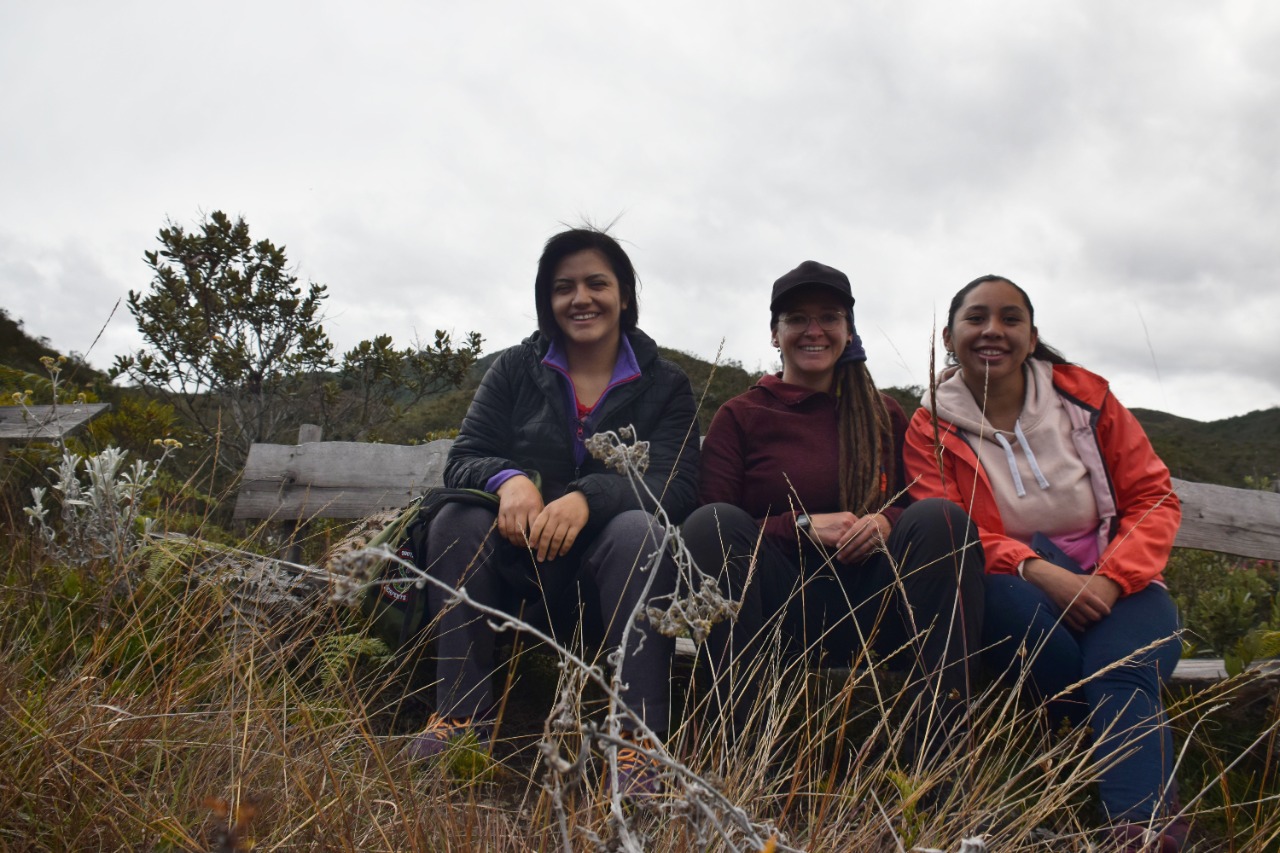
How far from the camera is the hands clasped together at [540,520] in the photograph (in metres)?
2.42

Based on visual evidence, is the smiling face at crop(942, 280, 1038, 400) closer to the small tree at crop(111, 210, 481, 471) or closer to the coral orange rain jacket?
the coral orange rain jacket

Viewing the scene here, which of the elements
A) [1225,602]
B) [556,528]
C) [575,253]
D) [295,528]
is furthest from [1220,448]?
[295,528]

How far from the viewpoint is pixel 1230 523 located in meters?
3.70

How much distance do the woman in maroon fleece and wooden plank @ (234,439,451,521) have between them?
5.95 ft

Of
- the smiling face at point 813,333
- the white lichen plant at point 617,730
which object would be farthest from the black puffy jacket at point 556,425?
the white lichen plant at point 617,730

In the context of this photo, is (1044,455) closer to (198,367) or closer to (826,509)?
(826,509)

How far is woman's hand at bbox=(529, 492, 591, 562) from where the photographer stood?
241cm

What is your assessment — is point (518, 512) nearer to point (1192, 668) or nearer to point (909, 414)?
point (1192, 668)

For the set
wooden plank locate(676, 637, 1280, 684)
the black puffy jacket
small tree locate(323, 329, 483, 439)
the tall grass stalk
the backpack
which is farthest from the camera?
small tree locate(323, 329, 483, 439)

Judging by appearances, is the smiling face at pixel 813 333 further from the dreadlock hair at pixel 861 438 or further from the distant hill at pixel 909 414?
the distant hill at pixel 909 414

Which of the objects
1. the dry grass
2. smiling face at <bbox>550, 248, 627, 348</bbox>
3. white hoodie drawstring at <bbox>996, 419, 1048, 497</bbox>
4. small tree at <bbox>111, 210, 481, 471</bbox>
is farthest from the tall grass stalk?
small tree at <bbox>111, 210, 481, 471</bbox>

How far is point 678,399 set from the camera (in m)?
3.01

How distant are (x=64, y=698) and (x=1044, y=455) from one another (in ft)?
9.43

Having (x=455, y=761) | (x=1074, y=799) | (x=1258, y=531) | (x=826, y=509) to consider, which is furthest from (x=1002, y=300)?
(x=455, y=761)
